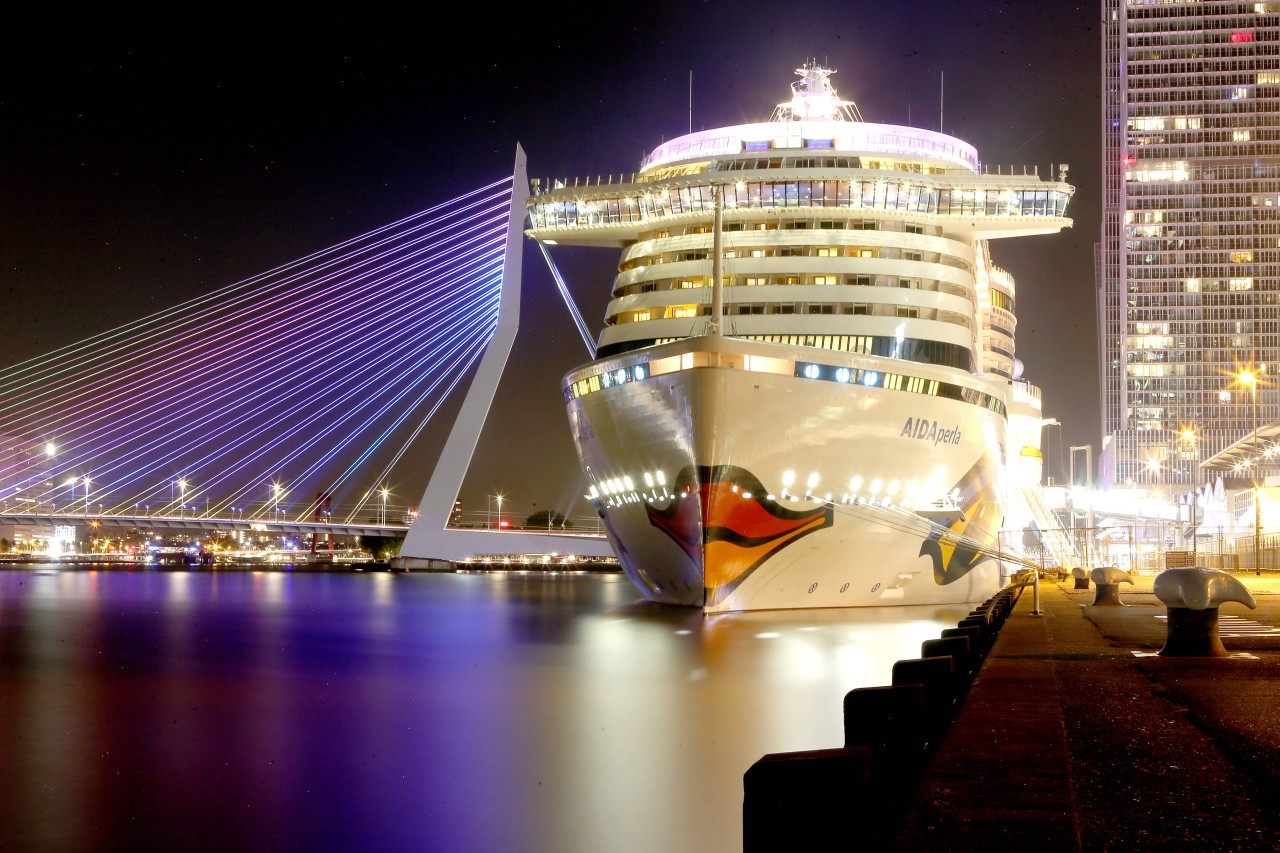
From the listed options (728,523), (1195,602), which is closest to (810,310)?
(728,523)

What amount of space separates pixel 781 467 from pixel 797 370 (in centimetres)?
192

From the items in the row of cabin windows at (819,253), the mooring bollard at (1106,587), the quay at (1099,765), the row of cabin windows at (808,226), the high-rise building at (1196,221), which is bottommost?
the mooring bollard at (1106,587)

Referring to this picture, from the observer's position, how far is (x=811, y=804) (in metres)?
3.81

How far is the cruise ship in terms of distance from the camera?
2542 centimetres

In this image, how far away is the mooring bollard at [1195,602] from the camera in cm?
1066

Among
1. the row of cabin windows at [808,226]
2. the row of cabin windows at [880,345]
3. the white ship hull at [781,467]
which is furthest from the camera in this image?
the row of cabin windows at [808,226]

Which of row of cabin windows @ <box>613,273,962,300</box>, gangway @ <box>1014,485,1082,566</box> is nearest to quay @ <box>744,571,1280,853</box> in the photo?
row of cabin windows @ <box>613,273,962,300</box>

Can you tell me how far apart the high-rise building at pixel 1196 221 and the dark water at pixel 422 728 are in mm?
89120

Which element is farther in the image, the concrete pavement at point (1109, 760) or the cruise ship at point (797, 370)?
the cruise ship at point (797, 370)

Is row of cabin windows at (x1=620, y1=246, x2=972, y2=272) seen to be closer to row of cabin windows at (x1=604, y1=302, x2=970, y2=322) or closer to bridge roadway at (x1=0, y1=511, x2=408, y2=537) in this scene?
row of cabin windows at (x1=604, y1=302, x2=970, y2=322)

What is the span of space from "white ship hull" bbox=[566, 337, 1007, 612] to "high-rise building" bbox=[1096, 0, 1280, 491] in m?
87.1

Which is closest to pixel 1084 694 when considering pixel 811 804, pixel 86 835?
pixel 811 804

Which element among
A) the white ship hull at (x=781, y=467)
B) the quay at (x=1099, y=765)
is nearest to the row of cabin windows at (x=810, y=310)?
the white ship hull at (x=781, y=467)

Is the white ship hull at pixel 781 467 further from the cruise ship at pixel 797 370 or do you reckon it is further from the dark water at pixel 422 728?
the dark water at pixel 422 728
